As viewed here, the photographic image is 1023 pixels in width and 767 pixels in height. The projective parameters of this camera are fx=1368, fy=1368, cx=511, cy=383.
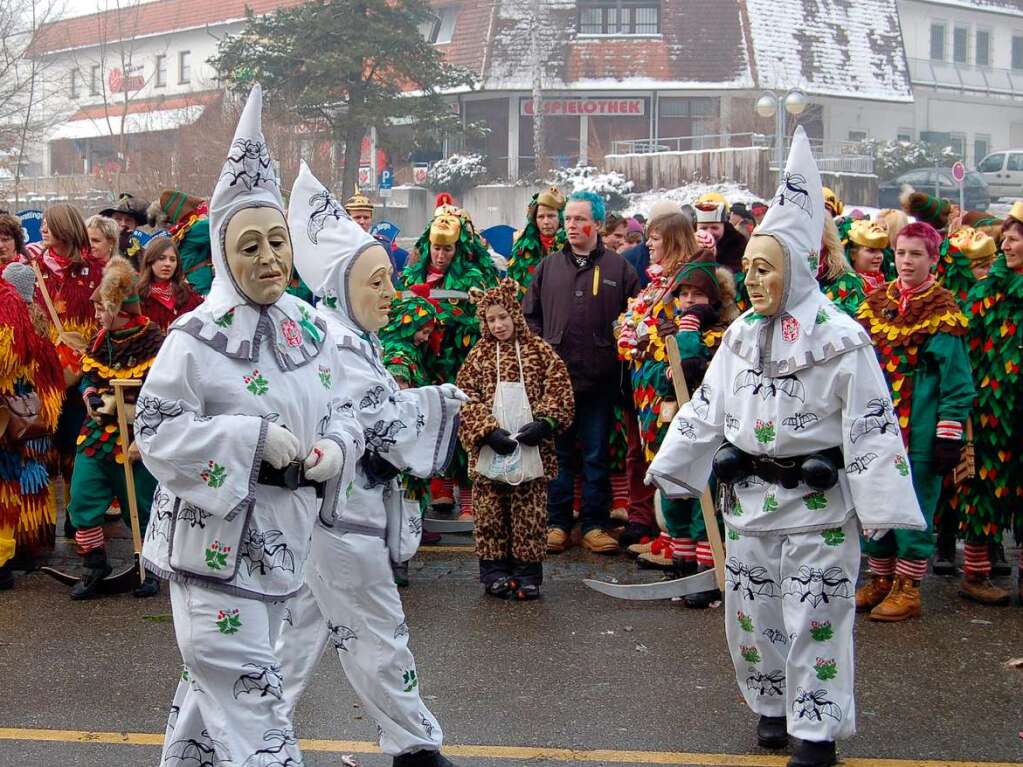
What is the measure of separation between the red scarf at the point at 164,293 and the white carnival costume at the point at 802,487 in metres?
4.08

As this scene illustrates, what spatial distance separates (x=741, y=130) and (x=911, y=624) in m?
36.4

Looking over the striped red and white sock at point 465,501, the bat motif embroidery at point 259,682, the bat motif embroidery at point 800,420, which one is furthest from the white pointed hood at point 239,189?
the striped red and white sock at point 465,501

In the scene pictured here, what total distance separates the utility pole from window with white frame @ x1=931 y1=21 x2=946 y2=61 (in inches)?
695

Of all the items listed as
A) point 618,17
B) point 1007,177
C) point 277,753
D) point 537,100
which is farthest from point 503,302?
point 618,17

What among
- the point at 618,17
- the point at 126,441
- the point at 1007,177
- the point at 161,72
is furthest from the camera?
the point at 161,72

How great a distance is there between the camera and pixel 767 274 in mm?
5004

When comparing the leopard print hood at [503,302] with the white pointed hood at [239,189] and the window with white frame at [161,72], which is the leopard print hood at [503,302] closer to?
the white pointed hood at [239,189]

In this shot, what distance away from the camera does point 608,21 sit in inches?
1740

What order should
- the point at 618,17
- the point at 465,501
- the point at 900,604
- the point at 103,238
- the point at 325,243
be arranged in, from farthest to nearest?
the point at 618,17 → the point at 103,238 → the point at 465,501 → the point at 900,604 → the point at 325,243

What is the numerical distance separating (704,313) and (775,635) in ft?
8.58

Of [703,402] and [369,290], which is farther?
[703,402]

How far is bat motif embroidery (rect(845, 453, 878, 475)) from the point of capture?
4.79 metres

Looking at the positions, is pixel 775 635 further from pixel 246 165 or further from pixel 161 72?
pixel 161 72

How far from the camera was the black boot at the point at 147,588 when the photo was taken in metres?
7.43
